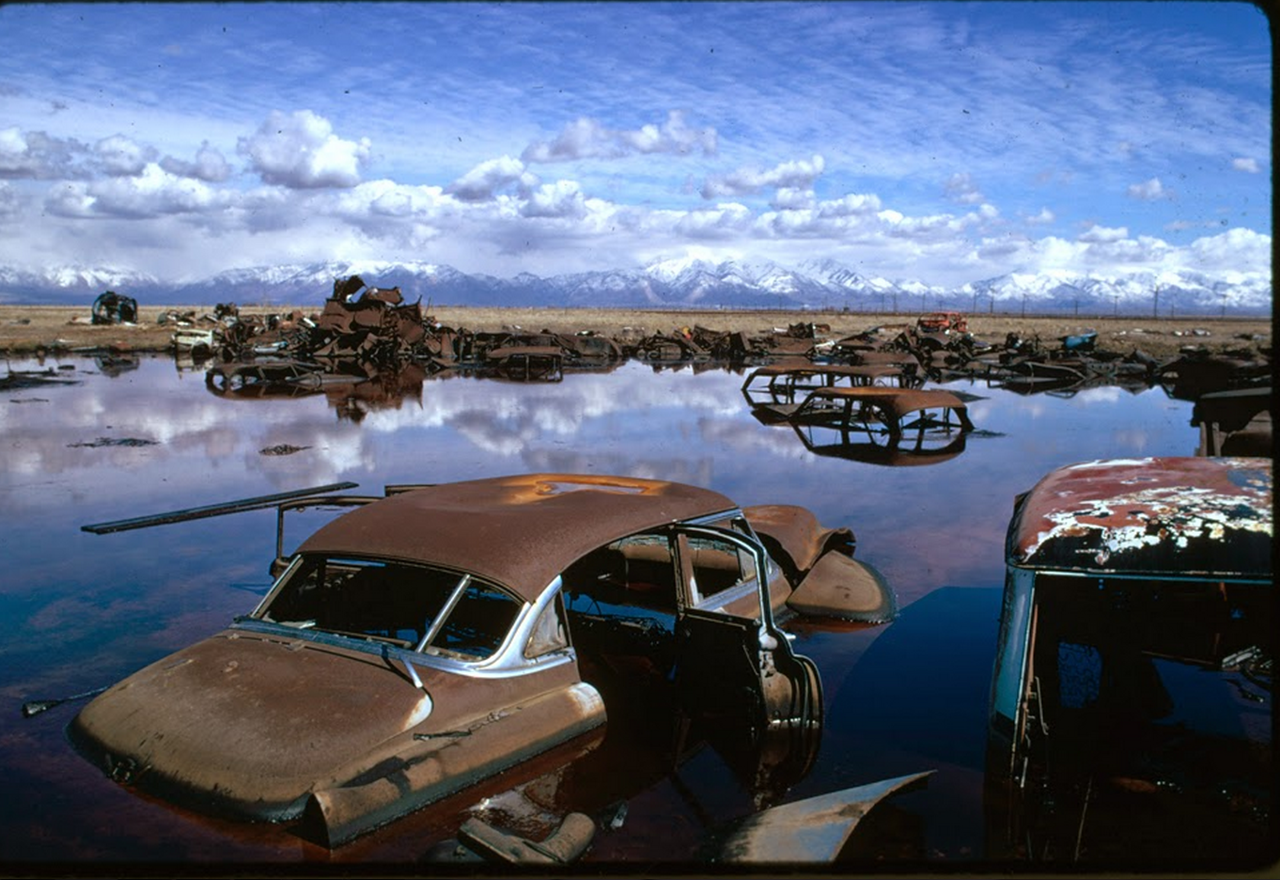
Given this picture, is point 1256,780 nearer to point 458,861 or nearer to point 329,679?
point 458,861

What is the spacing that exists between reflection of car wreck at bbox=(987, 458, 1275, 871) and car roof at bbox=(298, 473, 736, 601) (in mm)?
2398

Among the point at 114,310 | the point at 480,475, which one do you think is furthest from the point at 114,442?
the point at 114,310

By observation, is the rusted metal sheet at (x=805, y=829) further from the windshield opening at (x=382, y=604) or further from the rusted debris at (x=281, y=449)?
the rusted debris at (x=281, y=449)

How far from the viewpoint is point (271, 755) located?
4.51m

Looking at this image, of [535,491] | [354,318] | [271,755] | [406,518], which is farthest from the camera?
[354,318]

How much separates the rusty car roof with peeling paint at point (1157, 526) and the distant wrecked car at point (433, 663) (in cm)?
178

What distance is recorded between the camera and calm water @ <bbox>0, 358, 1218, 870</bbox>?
487cm

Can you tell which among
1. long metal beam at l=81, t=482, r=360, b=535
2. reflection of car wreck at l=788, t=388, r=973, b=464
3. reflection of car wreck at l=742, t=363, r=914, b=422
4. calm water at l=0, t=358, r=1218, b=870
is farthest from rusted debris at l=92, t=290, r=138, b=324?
long metal beam at l=81, t=482, r=360, b=535

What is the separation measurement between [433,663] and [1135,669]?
4.93m

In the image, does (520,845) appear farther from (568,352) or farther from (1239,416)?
(568,352)

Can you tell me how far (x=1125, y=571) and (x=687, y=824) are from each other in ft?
8.51

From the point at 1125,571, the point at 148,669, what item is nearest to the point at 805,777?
the point at 1125,571

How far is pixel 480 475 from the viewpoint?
14.7 m

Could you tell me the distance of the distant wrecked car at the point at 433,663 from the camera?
4539mm
